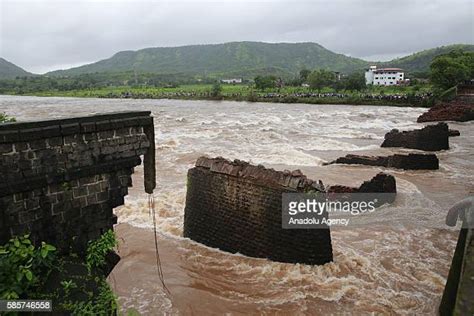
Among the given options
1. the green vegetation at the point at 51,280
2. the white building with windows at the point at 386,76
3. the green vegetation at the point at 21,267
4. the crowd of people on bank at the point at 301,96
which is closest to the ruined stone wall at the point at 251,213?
the green vegetation at the point at 51,280

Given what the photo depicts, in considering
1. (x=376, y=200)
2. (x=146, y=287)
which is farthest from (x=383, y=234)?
(x=146, y=287)

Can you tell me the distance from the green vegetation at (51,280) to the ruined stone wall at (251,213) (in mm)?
4057

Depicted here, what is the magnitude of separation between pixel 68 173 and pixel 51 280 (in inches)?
62.3

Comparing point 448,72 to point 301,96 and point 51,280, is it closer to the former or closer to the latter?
point 301,96

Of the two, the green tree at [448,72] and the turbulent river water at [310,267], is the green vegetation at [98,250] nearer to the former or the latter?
the turbulent river water at [310,267]

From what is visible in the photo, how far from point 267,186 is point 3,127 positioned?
5.33 m

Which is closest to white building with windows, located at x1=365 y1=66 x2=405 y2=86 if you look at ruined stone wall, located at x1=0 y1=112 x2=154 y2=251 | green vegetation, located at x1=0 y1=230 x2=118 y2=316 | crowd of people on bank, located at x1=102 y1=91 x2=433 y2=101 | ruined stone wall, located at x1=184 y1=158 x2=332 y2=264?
crowd of people on bank, located at x1=102 y1=91 x2=433 y2=101

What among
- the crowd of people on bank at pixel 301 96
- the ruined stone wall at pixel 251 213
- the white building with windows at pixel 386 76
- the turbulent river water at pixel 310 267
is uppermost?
the white building with windows at pixel 386 76

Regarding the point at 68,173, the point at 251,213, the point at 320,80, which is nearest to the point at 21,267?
the point at 68,173

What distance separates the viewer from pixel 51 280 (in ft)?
18.1

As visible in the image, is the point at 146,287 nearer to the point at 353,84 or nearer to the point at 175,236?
the point at 175,236

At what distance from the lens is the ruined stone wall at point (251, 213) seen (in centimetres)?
888

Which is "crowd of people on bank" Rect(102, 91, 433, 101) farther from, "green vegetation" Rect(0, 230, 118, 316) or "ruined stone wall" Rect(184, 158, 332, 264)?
"green vegetation" Rect(0, 230, 118, 316)

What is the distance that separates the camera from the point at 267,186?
893 centimetres
